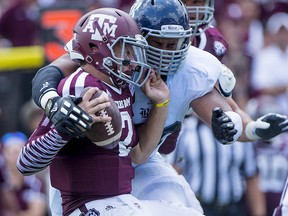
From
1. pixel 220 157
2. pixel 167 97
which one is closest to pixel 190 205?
pixel 167 97

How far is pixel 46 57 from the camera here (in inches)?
386

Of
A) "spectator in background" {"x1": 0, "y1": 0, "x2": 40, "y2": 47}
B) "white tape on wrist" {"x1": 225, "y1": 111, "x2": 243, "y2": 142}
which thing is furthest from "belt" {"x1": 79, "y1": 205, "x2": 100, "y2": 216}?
"spectator in background" {"x1": 0, "y1": 0, "x2": 40, "y2": 47}

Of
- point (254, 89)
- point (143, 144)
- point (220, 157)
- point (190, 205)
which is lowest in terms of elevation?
point (254, 89)

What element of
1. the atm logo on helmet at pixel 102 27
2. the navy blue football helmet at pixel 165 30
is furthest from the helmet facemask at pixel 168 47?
the atm logo on helmet at pixel 102 27

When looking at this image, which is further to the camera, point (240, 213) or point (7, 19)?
point (7, 19)

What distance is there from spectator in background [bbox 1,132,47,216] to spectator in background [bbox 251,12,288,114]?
2.66 metres

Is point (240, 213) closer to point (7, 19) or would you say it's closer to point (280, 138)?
point (280, 138)

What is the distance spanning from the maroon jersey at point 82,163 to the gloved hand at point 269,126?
3.28 ft

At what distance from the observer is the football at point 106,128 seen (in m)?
5.37

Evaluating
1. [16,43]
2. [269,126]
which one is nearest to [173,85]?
[269,126]

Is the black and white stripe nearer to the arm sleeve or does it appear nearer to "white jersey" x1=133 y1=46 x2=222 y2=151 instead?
the arm sleeve

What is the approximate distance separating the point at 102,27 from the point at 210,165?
339 cm

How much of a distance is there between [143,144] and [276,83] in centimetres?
545

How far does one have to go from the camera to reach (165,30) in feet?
19.0
